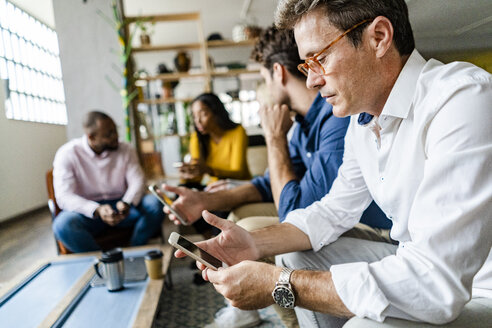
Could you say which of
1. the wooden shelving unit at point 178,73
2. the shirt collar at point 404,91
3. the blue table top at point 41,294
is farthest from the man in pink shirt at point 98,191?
the shirt collar at point 404,91

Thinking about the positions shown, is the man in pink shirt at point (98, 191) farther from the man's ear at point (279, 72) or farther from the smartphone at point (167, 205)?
the man's ear at point (279, 72)

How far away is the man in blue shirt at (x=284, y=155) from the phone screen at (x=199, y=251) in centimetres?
47

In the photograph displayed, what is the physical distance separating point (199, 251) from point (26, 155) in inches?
44.4

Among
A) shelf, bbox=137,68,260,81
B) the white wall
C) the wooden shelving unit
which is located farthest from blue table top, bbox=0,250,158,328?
shelf, bbox=137,68,260,81

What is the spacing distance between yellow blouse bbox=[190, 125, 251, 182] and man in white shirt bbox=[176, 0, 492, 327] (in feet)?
4.92

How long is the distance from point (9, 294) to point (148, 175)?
2.28m

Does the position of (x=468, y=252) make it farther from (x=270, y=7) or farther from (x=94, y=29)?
(x=270, y=7)

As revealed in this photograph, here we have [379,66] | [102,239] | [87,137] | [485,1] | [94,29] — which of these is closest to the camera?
[379,66]

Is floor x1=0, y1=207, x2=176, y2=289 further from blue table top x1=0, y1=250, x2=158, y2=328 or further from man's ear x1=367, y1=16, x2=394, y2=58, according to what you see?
man's ear x1=367, y1=16, x2=394, y2=58

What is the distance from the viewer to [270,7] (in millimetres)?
7445

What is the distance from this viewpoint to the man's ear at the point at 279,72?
1.57m

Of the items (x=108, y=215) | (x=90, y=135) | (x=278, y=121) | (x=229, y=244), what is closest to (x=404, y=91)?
(x=229, y=244)

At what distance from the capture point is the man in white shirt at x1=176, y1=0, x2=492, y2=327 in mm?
590

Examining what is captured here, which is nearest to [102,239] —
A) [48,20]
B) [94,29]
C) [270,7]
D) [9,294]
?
[9,294]
